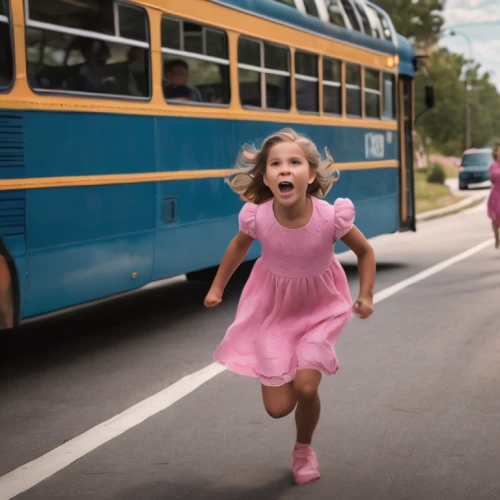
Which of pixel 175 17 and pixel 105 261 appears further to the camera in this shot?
pixel 175 17

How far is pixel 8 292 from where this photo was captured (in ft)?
22.1

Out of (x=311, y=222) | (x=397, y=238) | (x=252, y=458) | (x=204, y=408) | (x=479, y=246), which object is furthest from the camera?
(x=397, y=238)

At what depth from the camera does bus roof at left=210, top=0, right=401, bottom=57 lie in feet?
33.4

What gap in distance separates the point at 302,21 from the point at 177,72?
2863 mm

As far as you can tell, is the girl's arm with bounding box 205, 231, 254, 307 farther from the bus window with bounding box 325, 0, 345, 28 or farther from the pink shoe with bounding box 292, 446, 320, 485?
the bus window with bounding box 325, 0, 345, 28

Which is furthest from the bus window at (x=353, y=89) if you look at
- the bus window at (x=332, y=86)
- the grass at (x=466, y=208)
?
the grass at (x=466, y=208)

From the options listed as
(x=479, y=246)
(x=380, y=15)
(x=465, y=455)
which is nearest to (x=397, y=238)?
(x=479, y=246)

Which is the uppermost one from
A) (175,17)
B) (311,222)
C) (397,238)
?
(175,17)

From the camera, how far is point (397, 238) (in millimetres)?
20609

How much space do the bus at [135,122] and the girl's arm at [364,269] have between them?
2.58 meters

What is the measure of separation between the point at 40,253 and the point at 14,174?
569 millimetres

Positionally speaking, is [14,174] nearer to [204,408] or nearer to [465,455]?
[204,408]

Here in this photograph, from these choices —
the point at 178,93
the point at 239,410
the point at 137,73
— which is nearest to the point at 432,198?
the point at 178,93

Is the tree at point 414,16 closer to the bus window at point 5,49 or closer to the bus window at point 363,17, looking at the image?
the bus window at point 363,17
